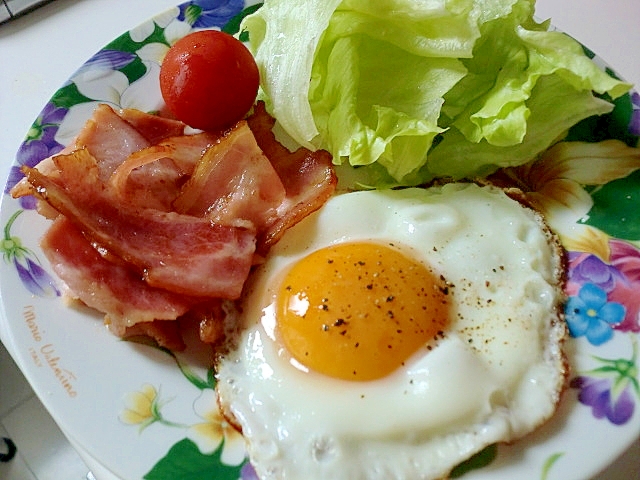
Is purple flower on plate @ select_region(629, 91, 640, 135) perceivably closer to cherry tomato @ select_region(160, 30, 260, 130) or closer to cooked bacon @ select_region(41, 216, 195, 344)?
cherry tomato @ select_region(160, 30, 260, 130)

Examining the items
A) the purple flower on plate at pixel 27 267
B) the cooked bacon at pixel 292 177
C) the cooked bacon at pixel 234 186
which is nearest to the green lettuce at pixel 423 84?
the cooked bacon at pixel 292 177

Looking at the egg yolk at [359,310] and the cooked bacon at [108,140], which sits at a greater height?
the cooked bacon at [108,140]

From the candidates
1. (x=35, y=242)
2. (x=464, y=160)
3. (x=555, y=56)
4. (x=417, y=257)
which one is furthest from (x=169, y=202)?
(x=555, y=56)

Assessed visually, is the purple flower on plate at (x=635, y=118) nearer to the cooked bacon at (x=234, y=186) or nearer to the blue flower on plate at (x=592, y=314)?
the blue flower on plate at (x=592, y=314)

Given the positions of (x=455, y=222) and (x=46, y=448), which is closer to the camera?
(x=455, y=222)

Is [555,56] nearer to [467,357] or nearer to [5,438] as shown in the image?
[467,357]
